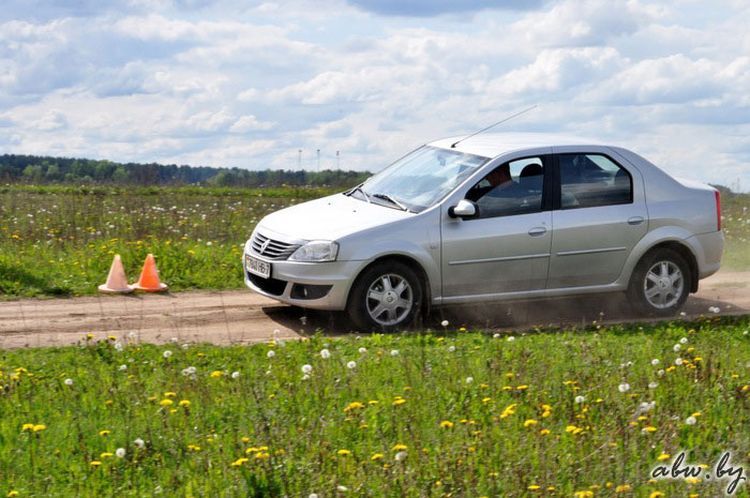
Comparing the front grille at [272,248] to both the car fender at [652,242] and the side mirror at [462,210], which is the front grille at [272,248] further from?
the car fender at [652,242]

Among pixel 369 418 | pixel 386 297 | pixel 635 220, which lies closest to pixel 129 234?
pixel 386 297

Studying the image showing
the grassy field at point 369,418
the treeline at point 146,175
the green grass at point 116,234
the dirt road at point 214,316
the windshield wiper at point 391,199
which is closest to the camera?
the grassy field at point 369,418

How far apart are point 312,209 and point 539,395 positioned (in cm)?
434

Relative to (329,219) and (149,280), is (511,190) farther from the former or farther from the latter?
(149,280)

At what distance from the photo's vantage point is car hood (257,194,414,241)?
1089 centimetres

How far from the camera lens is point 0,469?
6.53 m

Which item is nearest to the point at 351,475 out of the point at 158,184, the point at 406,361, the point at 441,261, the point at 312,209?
the point at 406,361

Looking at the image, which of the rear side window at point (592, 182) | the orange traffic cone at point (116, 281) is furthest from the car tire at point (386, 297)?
the orange traffic cone at point (116, 281)

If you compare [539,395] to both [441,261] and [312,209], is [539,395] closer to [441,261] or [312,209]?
[441,261]

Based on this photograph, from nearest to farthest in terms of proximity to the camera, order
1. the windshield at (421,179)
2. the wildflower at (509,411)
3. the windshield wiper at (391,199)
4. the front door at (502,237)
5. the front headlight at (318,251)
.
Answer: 1. the wildflower at (509,411)
2. the front headlight at (318,251)
3. the front door at (502,237)
4. the windshield wiper at (391,199)
5. the windshield at (421,179)

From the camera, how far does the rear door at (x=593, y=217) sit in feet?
37.9

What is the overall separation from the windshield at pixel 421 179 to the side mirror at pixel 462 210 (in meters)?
0.24

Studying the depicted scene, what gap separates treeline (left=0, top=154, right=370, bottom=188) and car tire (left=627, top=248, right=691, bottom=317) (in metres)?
14.8

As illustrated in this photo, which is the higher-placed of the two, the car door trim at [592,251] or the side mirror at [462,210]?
the side mirror at [462,210]
